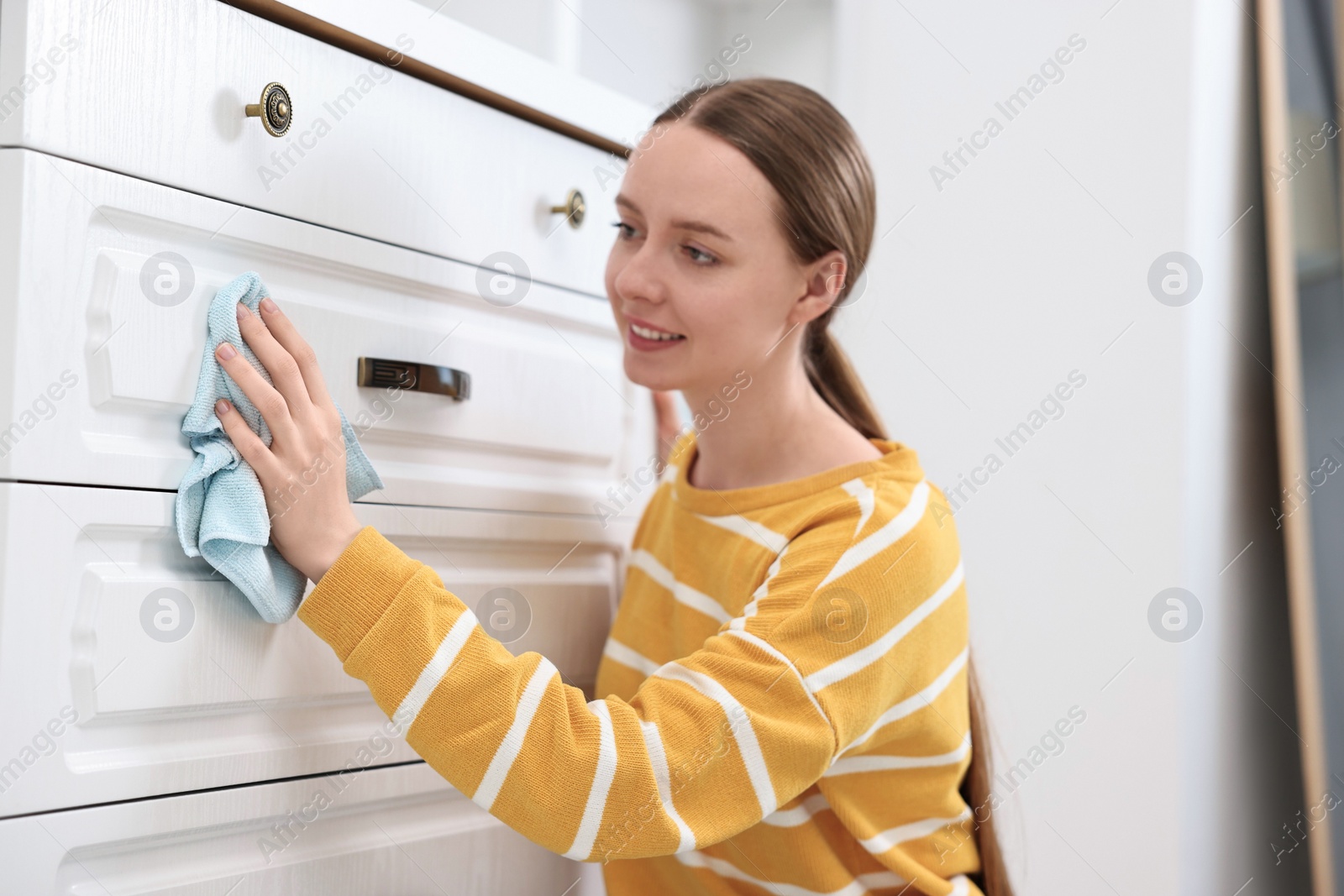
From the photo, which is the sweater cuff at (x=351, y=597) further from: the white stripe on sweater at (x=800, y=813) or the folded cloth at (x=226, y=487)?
the white stripe on sweater at (x=800, y=813)

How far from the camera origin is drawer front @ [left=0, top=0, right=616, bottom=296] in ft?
2.37

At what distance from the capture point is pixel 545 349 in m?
1.10

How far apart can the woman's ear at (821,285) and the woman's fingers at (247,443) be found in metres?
0.48

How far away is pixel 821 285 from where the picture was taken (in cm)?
105

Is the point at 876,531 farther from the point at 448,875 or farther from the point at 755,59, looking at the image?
the point at 755,59

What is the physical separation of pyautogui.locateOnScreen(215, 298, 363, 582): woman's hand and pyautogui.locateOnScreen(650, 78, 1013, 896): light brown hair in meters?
0.41

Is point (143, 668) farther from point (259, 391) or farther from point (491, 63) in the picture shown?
A: point (491, 63)

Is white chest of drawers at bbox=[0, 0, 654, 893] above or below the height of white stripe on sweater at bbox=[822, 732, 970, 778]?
above

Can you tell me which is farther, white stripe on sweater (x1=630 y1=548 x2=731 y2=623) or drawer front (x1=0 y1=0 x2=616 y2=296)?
white stripe on sweater (x1=630 y1=548 x2=731 y2=623)

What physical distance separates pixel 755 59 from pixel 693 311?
138 cm

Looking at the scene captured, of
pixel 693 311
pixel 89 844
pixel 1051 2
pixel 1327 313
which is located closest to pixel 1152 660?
pixel 1327 313

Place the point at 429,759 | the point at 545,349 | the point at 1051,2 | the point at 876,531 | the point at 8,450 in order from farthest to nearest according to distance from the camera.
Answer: the point at 1051,2, the point at 545,349, the point at 876,531, the point at 429,759, the point at 8,450


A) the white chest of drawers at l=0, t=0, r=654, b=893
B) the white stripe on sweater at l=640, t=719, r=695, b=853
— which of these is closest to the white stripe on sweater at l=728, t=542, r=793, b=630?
the white stripe on sweater at l=640, t=719, r=695, b=853

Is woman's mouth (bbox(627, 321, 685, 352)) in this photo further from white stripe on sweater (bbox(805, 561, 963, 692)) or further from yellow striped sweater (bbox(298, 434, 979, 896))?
white stripe on sweater (bbox(805, 561, 963, 692))
